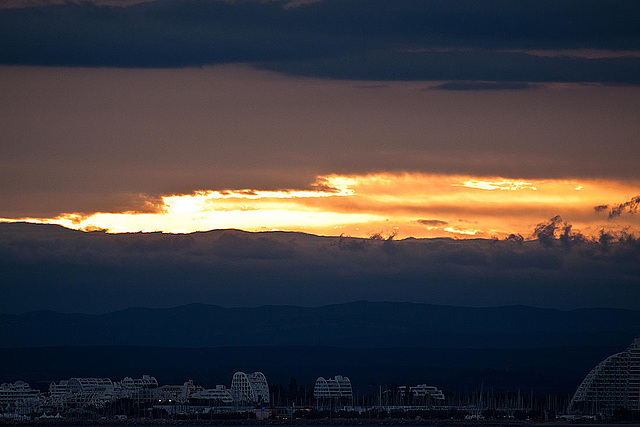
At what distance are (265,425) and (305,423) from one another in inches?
256

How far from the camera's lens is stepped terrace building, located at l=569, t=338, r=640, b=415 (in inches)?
7692

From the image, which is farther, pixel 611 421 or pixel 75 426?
pixel 75 426

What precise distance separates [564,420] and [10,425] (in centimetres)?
8507

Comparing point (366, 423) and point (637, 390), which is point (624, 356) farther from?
point (366, 423)

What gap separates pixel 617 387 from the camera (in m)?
198

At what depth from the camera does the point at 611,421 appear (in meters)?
183

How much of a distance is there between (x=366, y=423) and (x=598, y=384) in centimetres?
3689

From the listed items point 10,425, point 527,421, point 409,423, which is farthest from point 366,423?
point 10,425

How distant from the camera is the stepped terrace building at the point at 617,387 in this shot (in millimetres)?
195375

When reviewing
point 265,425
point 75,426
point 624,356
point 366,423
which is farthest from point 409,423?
point 75,426

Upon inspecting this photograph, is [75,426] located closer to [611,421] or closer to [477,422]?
[477,422]

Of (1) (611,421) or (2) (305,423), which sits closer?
(1) (611,421)

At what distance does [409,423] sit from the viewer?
199625 millimetres

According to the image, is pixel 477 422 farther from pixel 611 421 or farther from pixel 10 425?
pixel 10 425
